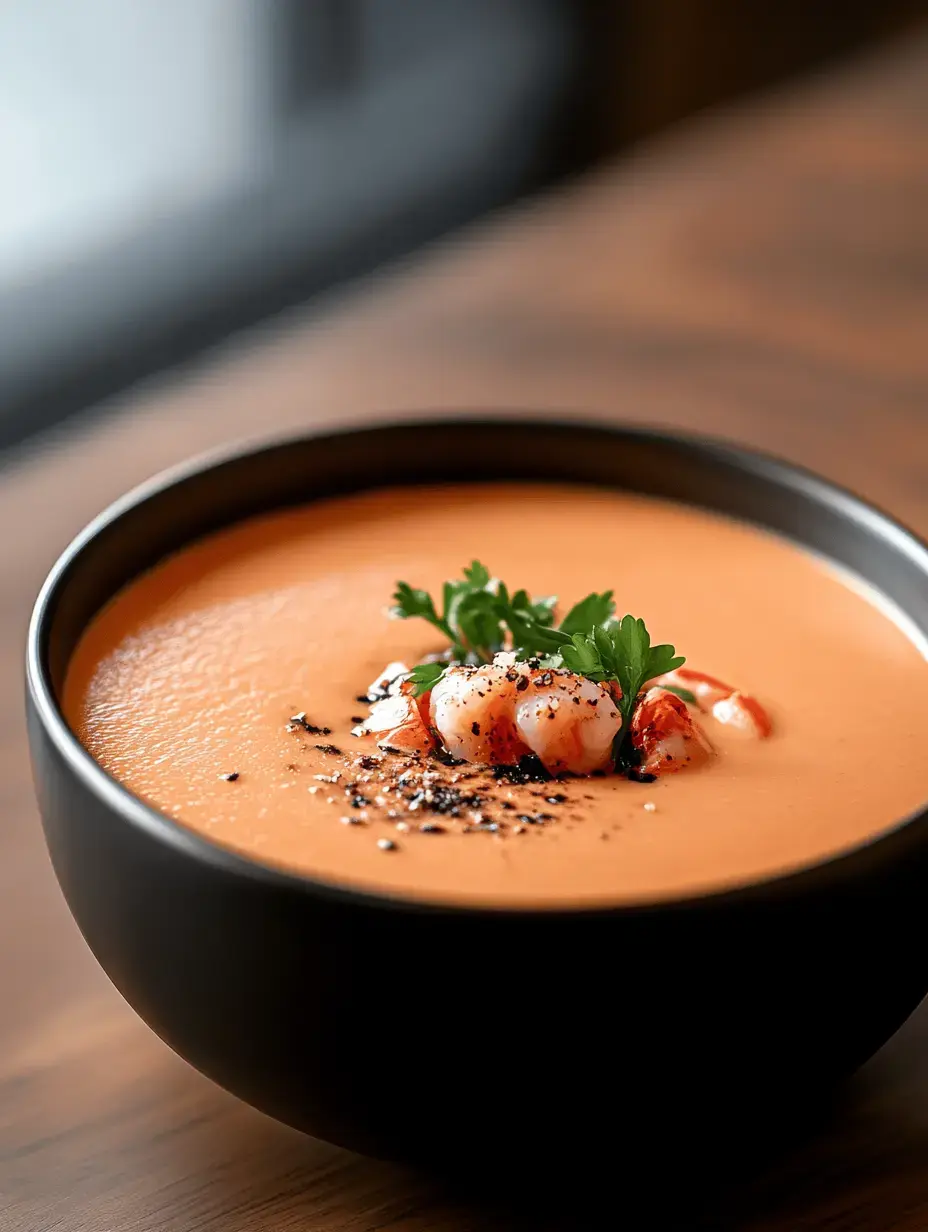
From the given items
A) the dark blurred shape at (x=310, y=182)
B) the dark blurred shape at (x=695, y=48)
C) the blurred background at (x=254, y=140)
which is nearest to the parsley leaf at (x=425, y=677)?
the blurred background at (x=254, y=140)

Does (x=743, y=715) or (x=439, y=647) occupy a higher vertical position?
(x=439, y=647)

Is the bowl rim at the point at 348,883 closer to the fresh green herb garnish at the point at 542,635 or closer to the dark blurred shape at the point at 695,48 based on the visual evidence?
the fresh green herb garnish at the point at 542,635

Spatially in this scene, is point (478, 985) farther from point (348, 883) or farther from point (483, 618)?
point (483, 618)

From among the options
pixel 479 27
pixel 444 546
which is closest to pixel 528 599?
pixel 444 546

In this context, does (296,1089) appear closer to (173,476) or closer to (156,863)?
(156,863)

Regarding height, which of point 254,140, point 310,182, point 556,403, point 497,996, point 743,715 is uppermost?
point 254,140

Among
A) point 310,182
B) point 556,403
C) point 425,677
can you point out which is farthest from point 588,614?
point 310,182
